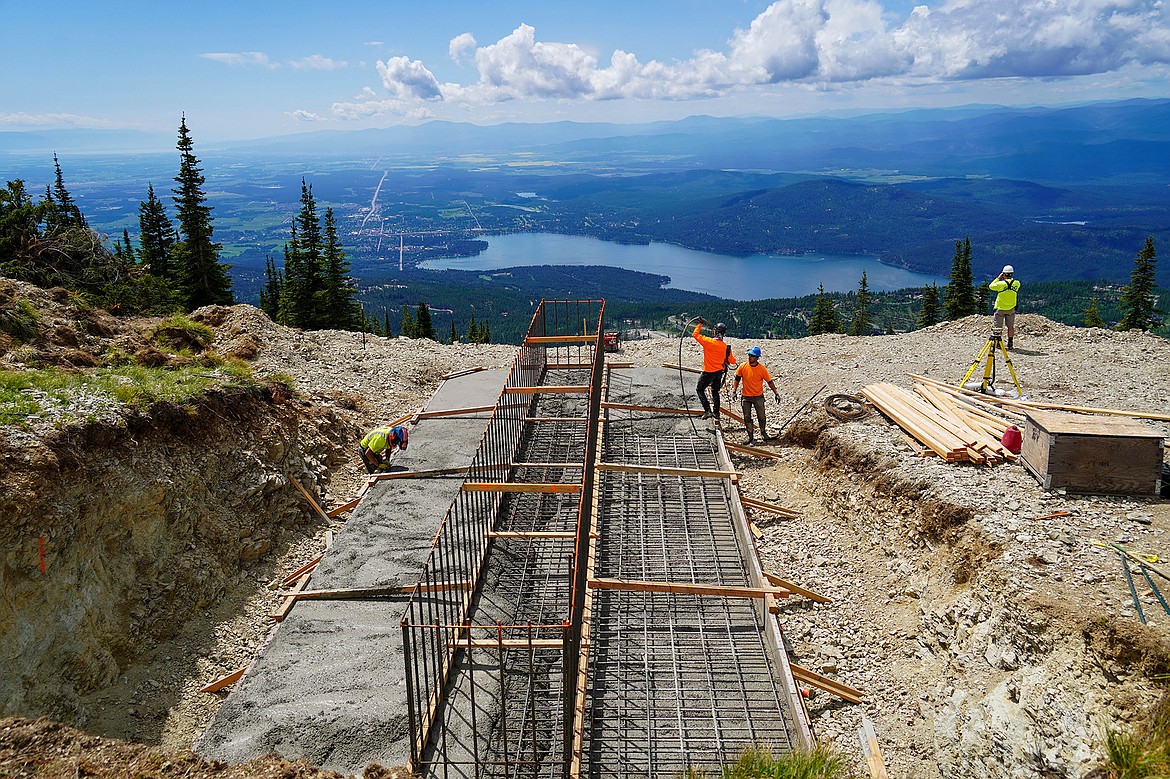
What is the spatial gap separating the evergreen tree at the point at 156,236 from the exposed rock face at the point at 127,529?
29097 millimetres

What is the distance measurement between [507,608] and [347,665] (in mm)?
1766

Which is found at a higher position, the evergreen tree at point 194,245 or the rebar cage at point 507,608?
the evergreen tree at point 194,245

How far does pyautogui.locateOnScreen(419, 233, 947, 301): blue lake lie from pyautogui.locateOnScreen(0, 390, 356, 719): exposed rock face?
13000 cm

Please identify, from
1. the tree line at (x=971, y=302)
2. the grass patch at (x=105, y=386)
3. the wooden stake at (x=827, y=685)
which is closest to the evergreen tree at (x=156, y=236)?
the grass patch at (x=105, y=386)

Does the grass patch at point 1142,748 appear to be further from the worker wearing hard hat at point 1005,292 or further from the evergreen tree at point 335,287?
the evergreen tree at point 335,287

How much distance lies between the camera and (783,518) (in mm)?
10336

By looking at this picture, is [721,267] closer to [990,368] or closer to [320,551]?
[990,368]

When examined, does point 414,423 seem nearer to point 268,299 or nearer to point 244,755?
point 244,755

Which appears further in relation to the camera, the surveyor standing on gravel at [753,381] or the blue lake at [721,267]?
the blue lake at [721,267]

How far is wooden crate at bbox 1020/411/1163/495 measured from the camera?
7.30m

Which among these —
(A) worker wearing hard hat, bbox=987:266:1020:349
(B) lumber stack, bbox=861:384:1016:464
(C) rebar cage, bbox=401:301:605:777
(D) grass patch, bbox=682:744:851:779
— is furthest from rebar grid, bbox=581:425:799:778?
(A) worker wearing hard hat, bbox=987:266:1020:349

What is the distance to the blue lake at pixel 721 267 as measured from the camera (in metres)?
148

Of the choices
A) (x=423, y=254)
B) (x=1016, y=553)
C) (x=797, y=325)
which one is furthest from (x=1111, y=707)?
(x=423, y=254)

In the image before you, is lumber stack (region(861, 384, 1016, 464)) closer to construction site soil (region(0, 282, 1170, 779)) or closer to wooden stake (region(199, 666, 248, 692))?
construction site soil (region(0, 282, 1170, 779))
